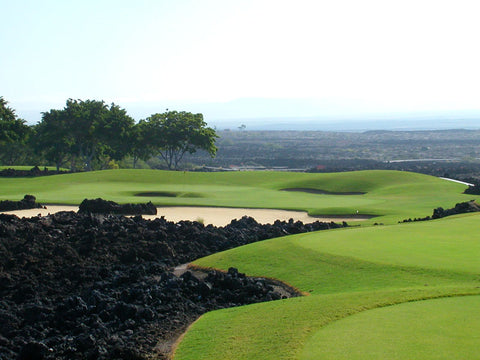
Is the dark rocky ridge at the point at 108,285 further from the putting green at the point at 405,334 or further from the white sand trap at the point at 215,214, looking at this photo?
the white sand trap at the point at 215,214

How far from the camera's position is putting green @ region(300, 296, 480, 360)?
32.1 ft

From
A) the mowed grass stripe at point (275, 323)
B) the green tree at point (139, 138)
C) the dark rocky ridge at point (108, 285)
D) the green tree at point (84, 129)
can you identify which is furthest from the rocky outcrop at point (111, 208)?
the green tree at point (139, 138)

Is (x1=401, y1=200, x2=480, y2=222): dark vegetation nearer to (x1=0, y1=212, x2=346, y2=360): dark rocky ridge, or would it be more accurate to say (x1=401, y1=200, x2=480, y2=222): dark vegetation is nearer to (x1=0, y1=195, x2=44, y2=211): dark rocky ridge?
(x1=0, y1=212, x2=346, y2=360): dark rocky ridge

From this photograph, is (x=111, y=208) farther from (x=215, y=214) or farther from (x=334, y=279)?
(x=334, y=279)

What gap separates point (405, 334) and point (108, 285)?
10351 millimetres

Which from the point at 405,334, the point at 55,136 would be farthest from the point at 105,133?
the point at 405,334

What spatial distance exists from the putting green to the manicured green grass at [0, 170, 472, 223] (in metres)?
21.2

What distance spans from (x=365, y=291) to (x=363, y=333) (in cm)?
421

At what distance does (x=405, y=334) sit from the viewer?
35.0ft

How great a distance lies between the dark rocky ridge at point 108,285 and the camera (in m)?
13.1

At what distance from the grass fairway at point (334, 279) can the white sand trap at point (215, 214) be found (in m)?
13.6

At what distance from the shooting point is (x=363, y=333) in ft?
35.9

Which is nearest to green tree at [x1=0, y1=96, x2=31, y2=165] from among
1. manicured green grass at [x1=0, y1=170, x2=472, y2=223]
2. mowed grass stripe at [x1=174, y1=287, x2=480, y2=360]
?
manicured green grass at [x1=0, y1=170, x2=472, y2=223]

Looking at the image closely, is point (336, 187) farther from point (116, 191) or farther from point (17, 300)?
point (17, 300)
